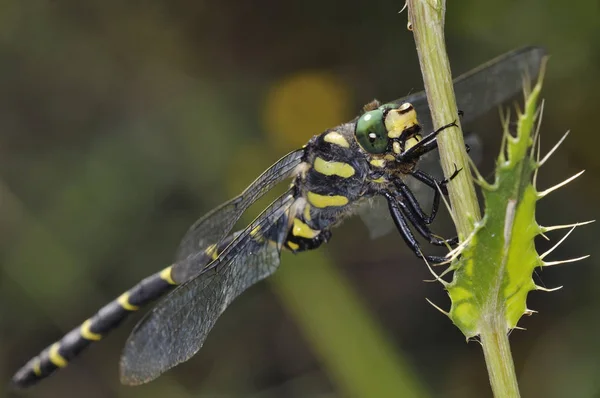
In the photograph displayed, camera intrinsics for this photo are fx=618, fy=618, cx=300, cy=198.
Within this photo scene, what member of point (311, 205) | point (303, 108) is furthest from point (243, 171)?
point (311, 205)

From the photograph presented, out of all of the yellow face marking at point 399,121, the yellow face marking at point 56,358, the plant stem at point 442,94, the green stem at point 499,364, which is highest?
the plant stem at point 442,94

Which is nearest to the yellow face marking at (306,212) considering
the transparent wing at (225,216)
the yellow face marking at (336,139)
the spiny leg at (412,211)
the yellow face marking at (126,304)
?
the transparent wing at (225,216)

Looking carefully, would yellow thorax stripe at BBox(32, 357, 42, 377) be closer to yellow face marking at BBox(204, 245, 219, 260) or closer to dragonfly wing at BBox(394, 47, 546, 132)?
yellow face marking at BBox(204, 245, 219, 260)

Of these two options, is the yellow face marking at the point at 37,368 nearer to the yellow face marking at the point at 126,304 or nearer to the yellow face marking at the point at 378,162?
the yellow face marking at the point at 126,304

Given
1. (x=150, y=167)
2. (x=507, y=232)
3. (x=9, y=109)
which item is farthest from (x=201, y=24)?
(x=507, y=232)

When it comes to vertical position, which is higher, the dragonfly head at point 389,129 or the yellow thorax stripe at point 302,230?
the dragonfly head at point 389,129

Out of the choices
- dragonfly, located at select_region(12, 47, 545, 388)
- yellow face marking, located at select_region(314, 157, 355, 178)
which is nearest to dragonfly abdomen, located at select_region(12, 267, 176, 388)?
dragonfly, located at select_region(12, 47, 545, 388)

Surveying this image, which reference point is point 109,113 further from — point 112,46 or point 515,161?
point 515,161
